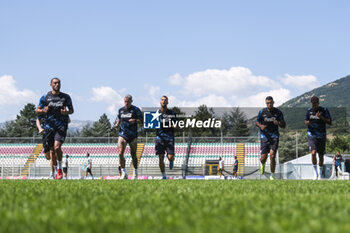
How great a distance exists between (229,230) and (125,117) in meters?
9.59

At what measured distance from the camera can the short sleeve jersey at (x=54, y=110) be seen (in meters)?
10.0

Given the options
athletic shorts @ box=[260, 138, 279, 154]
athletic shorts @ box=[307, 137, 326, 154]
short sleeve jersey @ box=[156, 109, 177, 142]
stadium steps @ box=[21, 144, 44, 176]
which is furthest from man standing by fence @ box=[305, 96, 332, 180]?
stadium steps @ box=[21, 144, 44, 176]

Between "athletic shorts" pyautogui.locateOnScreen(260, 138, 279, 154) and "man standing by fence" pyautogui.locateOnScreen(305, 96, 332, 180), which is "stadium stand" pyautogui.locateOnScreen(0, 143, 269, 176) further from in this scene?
"man standing by fence" pyautogui.locateOnScreen(305, 96, 332, 180)

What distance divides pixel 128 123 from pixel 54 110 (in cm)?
217

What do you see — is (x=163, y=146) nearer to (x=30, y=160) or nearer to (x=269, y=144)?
(x=269, y=144)

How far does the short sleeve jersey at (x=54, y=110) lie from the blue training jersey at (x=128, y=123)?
185 centimetres

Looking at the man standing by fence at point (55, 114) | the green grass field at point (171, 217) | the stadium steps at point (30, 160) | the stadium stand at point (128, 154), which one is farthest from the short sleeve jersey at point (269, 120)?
the stadium stand at point (128, 154)

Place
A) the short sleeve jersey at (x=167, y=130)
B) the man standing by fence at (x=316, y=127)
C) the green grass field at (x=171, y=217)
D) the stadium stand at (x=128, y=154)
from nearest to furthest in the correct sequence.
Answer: the green grass field at (x=171, y=217) < the man standing by fence at (x=316, y=127) < the short sleeve jersey at (x=167, y=130) < the stadium stand at (x=128, y=154)

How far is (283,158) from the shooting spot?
293ft

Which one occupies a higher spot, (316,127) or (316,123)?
(316,123)

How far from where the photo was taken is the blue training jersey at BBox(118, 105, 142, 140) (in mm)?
11547

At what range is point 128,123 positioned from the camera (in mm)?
11594

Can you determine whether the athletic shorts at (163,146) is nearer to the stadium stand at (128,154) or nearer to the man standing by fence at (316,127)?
the man standing by fence at (316,127)

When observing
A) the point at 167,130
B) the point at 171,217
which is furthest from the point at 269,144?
the point at 171,217
